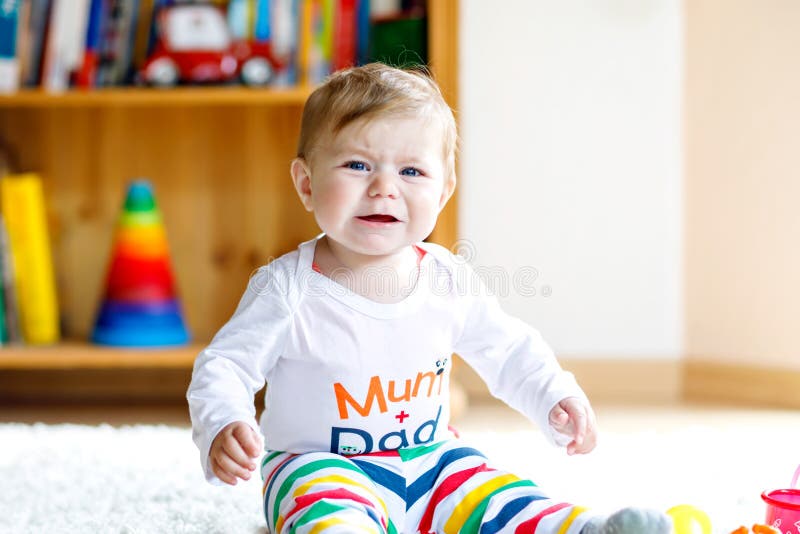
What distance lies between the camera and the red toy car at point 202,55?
171 centimetres

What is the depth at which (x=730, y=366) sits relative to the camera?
1897mm

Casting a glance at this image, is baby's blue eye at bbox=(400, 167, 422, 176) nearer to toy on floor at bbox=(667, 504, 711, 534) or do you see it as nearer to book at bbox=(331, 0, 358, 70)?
toy on floor at bbox=(667, 504, 711, 534)

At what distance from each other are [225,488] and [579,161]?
1.01 metres

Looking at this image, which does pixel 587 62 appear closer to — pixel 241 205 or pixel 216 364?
pixel 241 205

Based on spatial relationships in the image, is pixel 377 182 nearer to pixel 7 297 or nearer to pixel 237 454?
pixel 237 454

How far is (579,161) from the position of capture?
1904 mm

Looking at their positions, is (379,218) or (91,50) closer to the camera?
(379,218)

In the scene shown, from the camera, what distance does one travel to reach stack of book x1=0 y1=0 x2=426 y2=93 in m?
1.71

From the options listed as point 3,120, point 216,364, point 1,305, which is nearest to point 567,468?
point 216,364

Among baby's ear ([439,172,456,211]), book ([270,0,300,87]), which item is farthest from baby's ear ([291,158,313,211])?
book ([270,0,300,87])

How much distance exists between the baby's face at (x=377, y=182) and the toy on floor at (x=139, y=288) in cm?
88

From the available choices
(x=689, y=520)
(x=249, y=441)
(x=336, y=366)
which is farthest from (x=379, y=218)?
(x=689, y=520)

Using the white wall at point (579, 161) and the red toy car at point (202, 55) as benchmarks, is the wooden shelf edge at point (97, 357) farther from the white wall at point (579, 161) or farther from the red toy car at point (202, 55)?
the white wall at point (579, 161)

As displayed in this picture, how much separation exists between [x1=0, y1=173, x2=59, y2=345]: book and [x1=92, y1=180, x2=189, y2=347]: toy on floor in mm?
98
